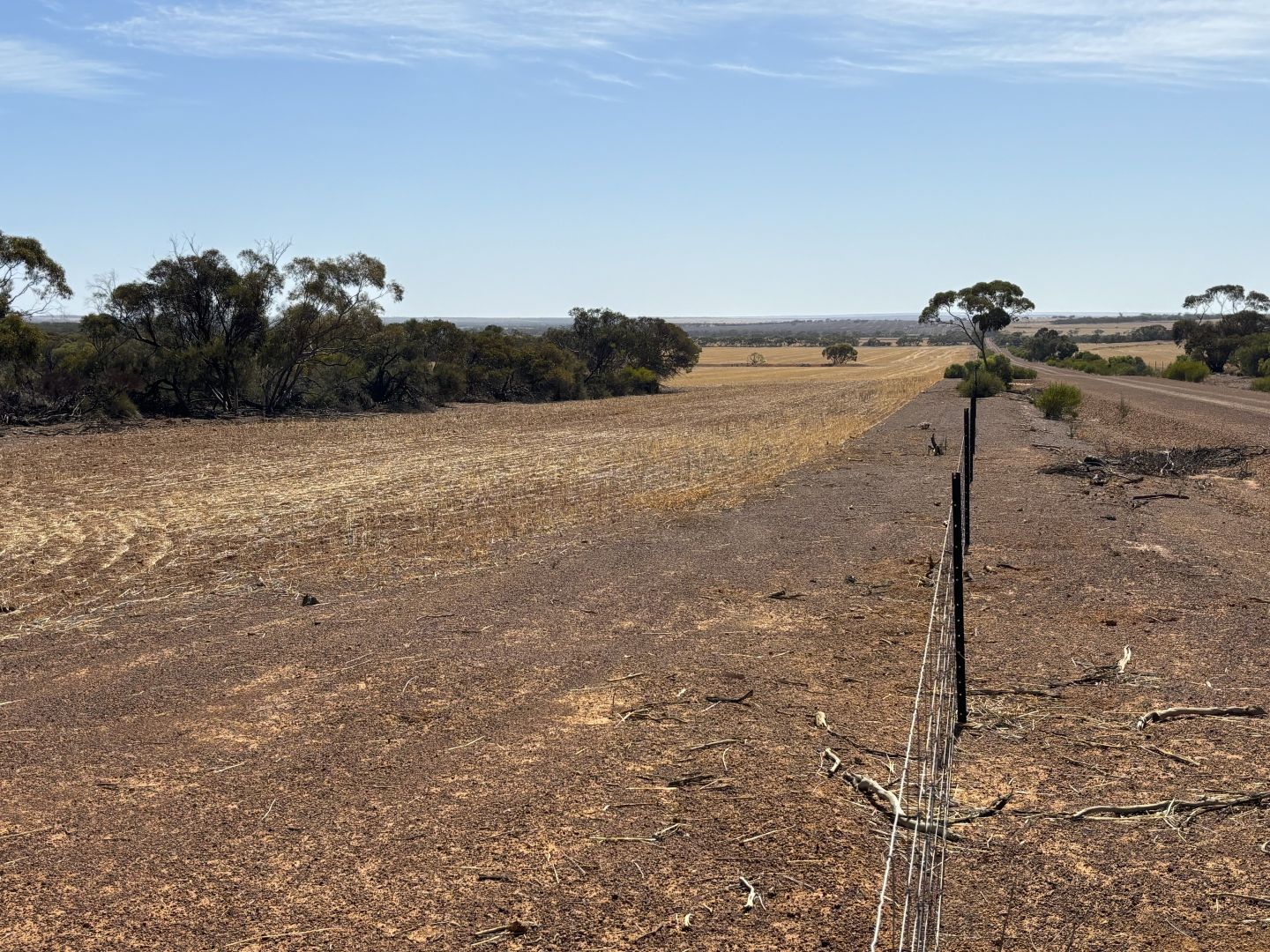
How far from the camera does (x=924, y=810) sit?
6062mm

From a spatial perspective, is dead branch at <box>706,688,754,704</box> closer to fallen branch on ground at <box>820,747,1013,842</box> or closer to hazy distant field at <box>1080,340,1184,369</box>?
fallen branch on ground at <box>820,747,1013,842</box>

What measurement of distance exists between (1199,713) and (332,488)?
1687 cm

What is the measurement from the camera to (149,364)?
127ft

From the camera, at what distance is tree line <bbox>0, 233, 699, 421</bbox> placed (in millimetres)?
35438

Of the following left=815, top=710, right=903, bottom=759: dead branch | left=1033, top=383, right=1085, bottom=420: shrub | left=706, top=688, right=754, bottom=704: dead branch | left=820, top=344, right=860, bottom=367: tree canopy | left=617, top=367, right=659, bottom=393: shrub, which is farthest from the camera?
left=820, top=344, right=860, bottom=367: tree canopy

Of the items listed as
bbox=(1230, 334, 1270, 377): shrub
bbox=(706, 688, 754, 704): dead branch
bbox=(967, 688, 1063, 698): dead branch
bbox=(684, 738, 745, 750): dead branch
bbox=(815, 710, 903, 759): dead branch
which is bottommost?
bbox=(967, 688, 1063, 698): dead branch

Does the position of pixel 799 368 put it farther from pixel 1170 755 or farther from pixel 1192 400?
pixel 1170 755

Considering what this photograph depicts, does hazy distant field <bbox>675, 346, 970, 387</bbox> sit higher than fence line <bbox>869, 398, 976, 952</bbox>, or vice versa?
hazy distant field <bbox>675, 346, 970, 387</bbox>

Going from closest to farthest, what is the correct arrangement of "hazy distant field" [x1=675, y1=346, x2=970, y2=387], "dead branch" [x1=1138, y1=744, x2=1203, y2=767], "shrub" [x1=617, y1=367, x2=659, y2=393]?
"dead branch" [x1=1138, y1=744, x2=1203, y2=767] → "shrub" [x1=617, y1=367, x2=659, y2=393] → "hazy distant field" [x1=675, y1=346, x2=970, y2=387]

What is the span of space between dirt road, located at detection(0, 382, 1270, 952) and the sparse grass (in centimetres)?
168

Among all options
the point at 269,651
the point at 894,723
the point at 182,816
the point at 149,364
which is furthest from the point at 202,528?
the point at 149,364

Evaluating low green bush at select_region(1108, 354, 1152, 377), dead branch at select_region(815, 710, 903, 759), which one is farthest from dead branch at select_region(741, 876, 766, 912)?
low green bush at select_region(1108, 354, 1152, 377)

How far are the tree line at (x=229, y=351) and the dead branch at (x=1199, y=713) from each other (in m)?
34.1

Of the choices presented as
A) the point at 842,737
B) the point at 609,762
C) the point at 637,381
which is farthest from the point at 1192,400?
the point at 609,762
